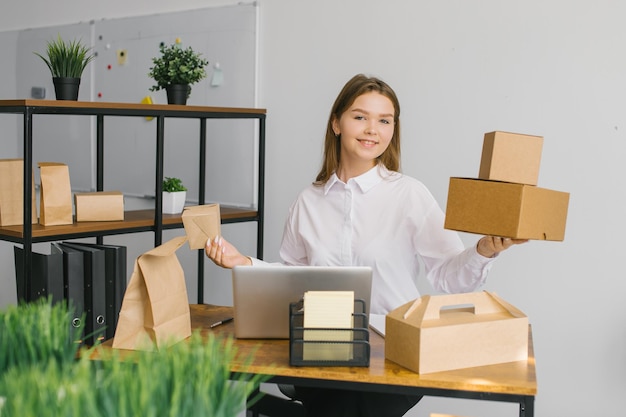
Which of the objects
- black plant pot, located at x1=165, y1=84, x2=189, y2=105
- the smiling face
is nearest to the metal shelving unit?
black plant pot, located at x1=165, y1=84, x2=189, y2=105

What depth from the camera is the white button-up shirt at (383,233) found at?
254 cm

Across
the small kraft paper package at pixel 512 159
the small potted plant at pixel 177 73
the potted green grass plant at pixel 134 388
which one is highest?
the small potted plant at pixel 177 73

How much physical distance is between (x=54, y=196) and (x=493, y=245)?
1623mm

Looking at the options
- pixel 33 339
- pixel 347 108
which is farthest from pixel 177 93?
pixel 33 339

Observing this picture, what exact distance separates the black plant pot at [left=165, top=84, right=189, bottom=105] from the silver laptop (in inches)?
62.2

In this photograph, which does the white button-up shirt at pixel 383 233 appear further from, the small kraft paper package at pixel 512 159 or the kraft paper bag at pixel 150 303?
the kraft paper bag at pixel 150 303

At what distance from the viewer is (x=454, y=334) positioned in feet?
5.69

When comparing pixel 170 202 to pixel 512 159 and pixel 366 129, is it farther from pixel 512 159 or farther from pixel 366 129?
pixel 512 159

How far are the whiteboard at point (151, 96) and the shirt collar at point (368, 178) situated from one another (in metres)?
1.19

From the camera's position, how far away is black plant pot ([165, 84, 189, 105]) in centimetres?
338

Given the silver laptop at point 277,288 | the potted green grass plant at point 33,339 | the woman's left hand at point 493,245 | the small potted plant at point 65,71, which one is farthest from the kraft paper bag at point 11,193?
the potted green grass plant at point 33,339

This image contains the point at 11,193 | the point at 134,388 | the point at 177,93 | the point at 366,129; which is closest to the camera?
the point at 134,388

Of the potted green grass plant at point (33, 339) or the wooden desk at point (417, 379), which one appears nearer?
the potted green grass plant at point (33, 339)

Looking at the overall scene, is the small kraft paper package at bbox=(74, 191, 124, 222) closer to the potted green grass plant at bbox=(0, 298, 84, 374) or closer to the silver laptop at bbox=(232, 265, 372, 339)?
the silver laptop at bbox=(232, 265, 372, 339)
